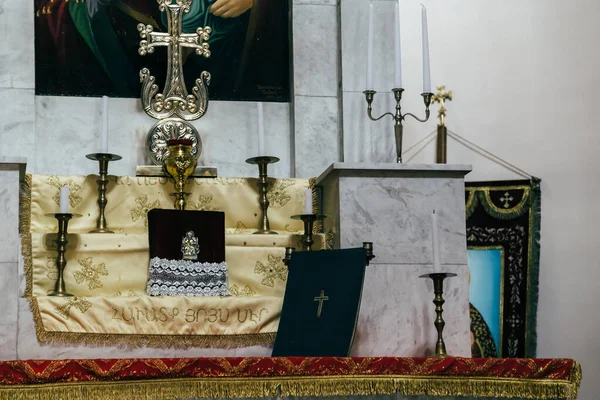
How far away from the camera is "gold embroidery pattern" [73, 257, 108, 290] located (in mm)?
5125

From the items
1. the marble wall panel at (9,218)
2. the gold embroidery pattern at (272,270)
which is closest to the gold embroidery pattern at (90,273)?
the marble wall panel at (9,218)

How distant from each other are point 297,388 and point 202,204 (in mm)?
1986

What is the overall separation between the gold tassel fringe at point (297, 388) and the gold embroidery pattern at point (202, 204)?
194 cm

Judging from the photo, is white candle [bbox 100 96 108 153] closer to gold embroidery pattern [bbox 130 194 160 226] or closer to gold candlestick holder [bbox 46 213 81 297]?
gold embroidery pattern [bbox 130 194 160 226]

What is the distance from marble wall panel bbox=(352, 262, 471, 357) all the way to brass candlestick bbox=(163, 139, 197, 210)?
45.6 inches

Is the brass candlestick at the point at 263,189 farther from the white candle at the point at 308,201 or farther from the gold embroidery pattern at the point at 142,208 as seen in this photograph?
the gold embroidery pattern at the point at 142,208

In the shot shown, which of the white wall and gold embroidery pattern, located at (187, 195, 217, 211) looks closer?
gold embroidery pattern, located at (187, 195, 217, 211)

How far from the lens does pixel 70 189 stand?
5.47 meters

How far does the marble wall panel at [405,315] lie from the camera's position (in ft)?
16.3

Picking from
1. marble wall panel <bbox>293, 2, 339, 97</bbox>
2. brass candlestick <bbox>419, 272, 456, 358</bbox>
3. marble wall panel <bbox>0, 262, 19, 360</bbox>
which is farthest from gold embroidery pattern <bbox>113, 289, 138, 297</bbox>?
marble wall panel <bbox>293, 2, 339, 97</bbox>

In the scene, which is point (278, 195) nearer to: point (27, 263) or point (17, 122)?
point (27, 263)

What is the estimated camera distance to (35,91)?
245 inches

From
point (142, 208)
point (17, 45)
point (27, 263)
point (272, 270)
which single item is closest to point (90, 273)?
point (27, 263)

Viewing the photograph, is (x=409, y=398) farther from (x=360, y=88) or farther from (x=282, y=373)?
(x=360, y=88)
